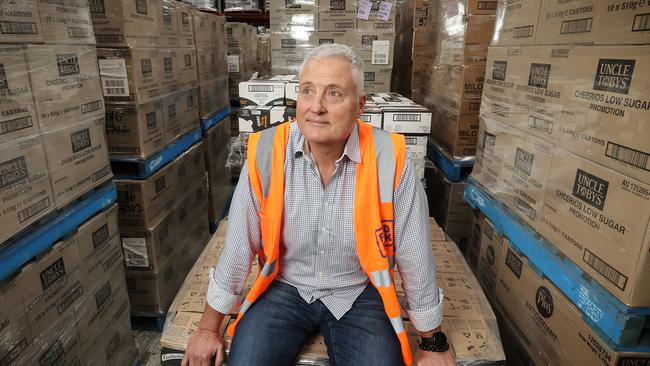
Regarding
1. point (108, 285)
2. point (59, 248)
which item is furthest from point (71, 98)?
point (108, 285)

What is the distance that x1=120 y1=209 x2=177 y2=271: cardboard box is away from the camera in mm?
2955

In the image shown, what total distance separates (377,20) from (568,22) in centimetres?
213

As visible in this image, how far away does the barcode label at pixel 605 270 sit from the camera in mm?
1436

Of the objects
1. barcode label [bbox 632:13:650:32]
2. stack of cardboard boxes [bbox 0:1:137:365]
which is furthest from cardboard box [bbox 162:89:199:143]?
barcode label [bbox 632:13:650:32]

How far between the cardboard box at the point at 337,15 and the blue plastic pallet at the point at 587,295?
2.29 meters

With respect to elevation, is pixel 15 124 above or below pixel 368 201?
above

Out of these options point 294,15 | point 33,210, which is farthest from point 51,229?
point 294,15

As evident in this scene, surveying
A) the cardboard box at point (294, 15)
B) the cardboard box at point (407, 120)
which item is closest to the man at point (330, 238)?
the cardboard box at point (407, 120)

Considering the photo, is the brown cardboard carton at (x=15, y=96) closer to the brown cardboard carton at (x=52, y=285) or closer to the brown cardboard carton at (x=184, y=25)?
the brown cardboard carton at (x=52, y=285)

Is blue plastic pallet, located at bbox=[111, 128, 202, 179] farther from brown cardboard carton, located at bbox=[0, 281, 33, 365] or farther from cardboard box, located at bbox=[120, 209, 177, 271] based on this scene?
brown cardboard carton, located at bbox=[0, 281, 33, 365]

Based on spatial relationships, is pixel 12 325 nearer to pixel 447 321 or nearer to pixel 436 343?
pixel 436 343

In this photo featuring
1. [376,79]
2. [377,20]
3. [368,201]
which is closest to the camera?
[368,201]

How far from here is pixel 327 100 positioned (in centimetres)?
161

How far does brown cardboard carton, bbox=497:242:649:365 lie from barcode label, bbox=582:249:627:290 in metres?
0.22
